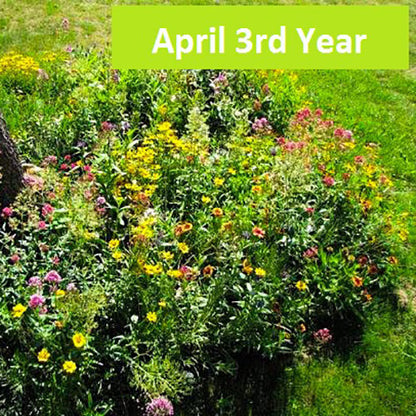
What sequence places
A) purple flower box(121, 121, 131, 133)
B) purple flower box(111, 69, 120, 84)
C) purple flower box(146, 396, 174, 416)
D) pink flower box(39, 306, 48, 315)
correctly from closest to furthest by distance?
purple flower box(146, 396, 174, 416) < pink flower box(39, 306, 48, 315) < purple flower box(121, 121, 131, 133) < purple flower box(111, 69, 120, 84)

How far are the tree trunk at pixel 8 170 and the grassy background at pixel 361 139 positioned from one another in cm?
211

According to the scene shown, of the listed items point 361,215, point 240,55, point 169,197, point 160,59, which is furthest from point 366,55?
point 169,197

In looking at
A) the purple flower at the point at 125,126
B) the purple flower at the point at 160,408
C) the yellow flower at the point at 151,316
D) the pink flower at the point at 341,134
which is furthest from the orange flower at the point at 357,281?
the purple flower at the point at 125,126

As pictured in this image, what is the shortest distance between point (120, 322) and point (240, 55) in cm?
377

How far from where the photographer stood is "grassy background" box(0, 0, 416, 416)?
10.6 ft

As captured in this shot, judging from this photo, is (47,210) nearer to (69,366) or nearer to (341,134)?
(69,366)

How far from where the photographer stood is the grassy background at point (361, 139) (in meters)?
3.22

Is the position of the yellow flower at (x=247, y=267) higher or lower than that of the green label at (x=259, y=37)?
lower

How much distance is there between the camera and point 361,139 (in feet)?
18.3

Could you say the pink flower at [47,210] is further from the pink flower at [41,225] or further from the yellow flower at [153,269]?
the yellow flower at [153,269]

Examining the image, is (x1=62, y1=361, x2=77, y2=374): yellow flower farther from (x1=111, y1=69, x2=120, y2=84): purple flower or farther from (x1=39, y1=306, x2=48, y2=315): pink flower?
(x1=111, y1=69, x2=120, y2=84): purple flower

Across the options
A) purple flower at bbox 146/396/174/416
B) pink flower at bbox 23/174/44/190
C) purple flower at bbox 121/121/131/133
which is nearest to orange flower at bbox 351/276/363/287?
purple flower at bbox 146/396/174/416

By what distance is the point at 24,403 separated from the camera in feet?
9.19

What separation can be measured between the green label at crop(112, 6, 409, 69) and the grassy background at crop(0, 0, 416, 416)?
0.26 m
